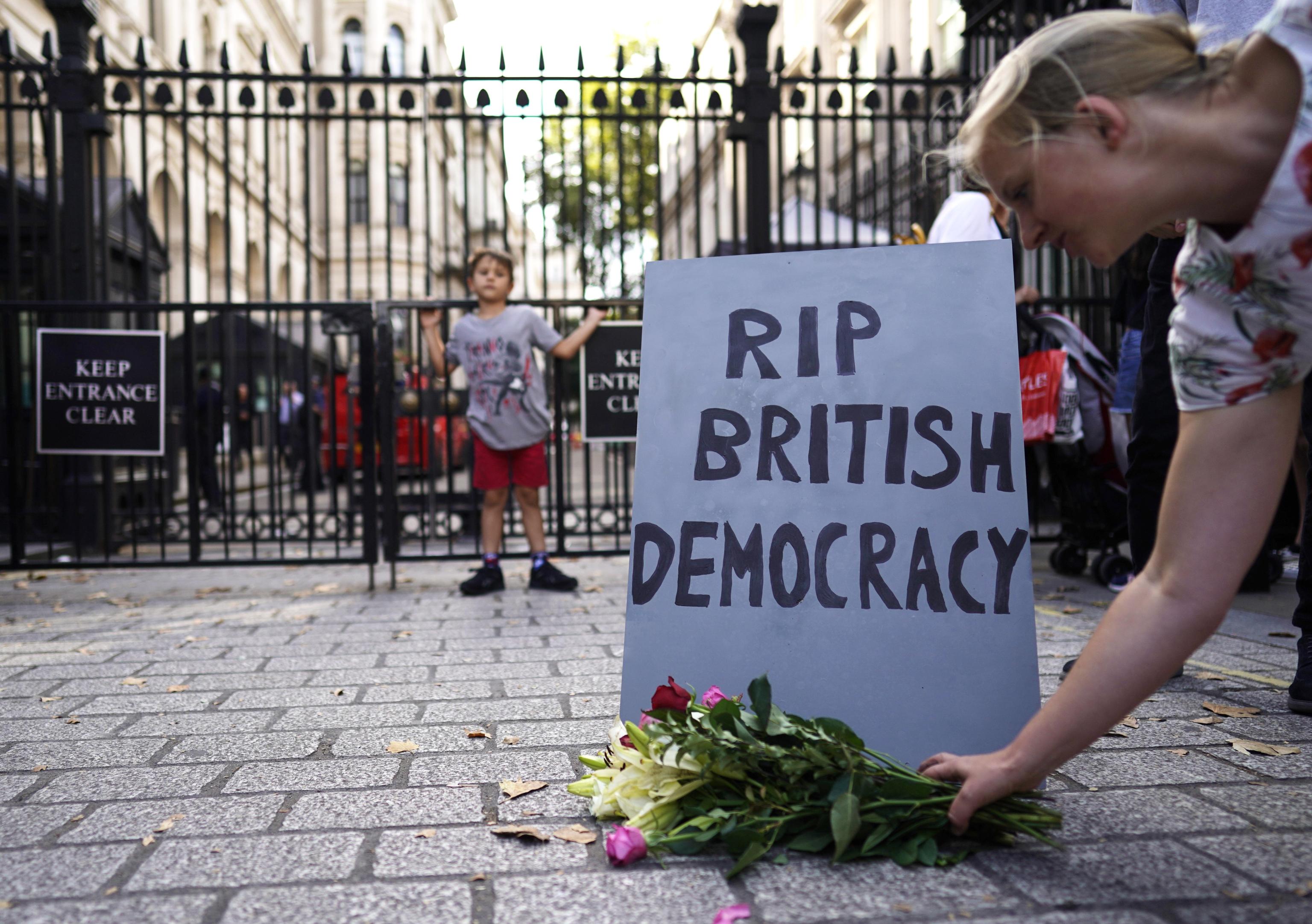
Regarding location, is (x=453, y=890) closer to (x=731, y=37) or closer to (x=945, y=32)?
(x=945, y=32)

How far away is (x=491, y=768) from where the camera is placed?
2688mm

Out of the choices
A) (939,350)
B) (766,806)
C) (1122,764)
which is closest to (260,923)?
(766,806)

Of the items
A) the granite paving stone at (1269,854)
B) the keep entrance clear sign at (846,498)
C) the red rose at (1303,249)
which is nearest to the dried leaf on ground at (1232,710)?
the granite paving stone at (1269,854)

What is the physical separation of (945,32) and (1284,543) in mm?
13455

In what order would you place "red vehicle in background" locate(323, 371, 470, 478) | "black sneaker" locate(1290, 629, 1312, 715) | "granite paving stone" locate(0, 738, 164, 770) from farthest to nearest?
"red vehicle in background" locate(323, 371, 470, 478) → "black sneaker" locate(1290, 629, 1312, 715) → "granite paving stone" locate(0, 738, 164, 770)

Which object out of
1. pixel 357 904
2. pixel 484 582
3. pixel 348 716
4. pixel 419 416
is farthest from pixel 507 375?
pixel 357 904

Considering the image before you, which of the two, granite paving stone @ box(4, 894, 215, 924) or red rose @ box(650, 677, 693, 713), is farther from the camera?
red rose @ box(650, 677, 693, 713)

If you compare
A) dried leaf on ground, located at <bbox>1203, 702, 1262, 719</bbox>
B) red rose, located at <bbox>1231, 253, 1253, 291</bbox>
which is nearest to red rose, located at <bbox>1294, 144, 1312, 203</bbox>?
red rose, located at <bbox>1231, 253, 1253, 291</bbox>

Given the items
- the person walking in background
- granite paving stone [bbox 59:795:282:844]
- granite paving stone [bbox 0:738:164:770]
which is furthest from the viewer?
the person walking in background

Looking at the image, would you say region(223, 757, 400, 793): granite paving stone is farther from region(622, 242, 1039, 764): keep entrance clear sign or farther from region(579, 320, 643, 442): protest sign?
region(579, 320, 643, 442): protest sign

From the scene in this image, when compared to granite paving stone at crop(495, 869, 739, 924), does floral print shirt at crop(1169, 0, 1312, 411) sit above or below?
above

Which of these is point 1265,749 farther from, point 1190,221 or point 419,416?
point 419,416

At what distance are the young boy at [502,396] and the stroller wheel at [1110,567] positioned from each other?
108 inches

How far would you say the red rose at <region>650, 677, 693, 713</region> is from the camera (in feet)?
7.03
